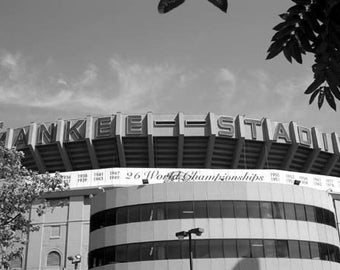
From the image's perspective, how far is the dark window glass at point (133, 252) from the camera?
43.1 meters

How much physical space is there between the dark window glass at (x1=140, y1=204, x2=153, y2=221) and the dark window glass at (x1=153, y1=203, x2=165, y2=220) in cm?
38

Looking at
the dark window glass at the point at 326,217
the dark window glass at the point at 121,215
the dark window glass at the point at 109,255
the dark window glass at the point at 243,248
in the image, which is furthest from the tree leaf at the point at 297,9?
the dark window glass at the point at 326,217

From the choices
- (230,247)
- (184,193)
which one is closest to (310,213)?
(230,247)

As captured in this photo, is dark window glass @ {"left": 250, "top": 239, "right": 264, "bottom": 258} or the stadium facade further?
the stadium facade

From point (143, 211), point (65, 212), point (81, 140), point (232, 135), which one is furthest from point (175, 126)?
point (143, 211)

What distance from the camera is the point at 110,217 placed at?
45.9 m

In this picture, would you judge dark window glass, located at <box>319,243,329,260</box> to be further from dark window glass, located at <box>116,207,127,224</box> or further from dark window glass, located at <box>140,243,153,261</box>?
dark window glass, located at <box>116,207,127,224</box>

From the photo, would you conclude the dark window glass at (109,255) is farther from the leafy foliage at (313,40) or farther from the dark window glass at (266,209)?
the leafy foliage at (313,40)

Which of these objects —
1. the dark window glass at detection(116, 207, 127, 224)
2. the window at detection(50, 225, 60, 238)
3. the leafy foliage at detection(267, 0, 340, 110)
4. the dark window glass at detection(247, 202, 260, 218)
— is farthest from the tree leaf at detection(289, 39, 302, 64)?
the window at detection(50, 225, 60, 238)

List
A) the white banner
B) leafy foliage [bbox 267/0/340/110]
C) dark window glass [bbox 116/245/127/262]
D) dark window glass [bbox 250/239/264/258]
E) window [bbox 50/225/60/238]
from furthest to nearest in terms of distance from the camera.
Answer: window [bbox 50/225/60/238] < the white banner < dark window glass [bbox 116/245/127/262] < dark window glass [bbox 250/239/264/258] < leafy foliage [bbox 267/0/340/110]

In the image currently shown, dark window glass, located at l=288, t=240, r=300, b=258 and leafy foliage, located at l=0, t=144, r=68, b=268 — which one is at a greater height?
dark window glass, located at l=288, t=240, r=300, b=258

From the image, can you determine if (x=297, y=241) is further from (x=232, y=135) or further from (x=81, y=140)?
(x=81, y=140)

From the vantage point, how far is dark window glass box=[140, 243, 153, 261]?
42.6 meters

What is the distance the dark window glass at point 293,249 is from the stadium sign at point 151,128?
79.9 feet
